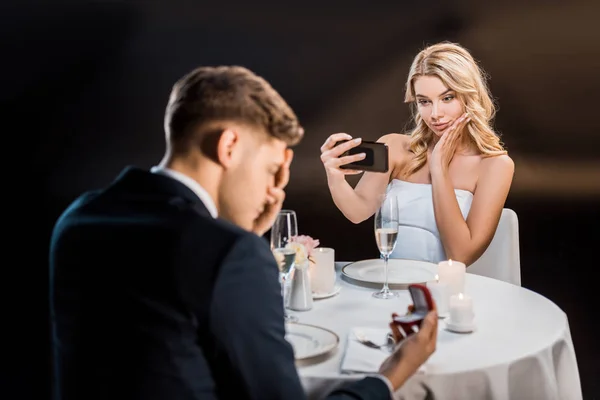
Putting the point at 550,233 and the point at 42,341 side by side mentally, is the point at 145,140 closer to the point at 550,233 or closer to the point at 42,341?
the point at 42,341

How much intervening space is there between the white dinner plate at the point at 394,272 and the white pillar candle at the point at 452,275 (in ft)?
0.55

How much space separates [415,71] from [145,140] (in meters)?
1.39

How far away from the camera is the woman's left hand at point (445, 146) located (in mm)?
2428

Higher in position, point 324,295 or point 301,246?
point 301,246

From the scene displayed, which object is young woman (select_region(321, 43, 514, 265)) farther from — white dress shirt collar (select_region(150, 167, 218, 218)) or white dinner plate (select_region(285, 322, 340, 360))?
white dress shirt collar (select_region(150, 167, 218, 218))

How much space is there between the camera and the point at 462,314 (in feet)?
4.27

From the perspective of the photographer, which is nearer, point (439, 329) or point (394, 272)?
point (439, 329)

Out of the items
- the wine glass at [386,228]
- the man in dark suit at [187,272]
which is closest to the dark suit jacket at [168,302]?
the man in dark suit at [187,272]

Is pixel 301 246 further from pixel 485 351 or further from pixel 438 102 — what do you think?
pixel 438 102

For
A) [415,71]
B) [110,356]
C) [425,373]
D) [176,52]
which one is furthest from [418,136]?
[110,356]

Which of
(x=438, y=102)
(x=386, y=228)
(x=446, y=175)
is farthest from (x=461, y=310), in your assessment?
(x=438, y=102)

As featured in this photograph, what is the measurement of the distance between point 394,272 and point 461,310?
49cm

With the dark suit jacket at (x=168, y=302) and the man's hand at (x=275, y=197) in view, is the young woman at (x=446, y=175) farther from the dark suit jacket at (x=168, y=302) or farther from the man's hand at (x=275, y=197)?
the dark suit jacket at (x=168, y=302)

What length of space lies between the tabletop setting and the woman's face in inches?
36.5
